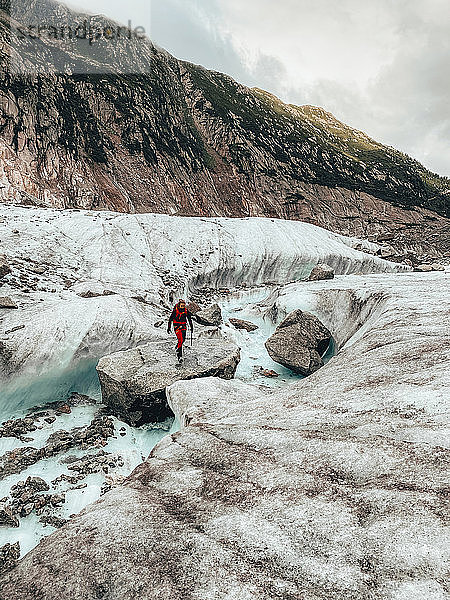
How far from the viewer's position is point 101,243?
28.7 m

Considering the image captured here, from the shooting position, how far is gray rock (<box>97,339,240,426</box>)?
13.1 metres

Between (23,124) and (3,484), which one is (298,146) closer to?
(23,124)

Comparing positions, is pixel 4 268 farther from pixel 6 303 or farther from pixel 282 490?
pixel 282 490

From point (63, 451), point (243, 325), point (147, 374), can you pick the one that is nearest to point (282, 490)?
point (63, 451)

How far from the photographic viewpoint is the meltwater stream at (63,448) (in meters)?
8.93

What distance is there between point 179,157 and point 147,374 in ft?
241

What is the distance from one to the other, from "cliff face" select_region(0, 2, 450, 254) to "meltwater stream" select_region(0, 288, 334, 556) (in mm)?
41223

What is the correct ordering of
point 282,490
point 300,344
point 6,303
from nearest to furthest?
point 282,490, point 6,303, point 300,344

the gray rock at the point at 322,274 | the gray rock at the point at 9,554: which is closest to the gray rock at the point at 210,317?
the gray rock at the point at 322,274

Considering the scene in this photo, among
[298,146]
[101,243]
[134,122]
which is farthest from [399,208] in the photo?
[101,243]

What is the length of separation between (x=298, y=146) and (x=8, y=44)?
6733 cm

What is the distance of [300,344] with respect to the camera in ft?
59.6

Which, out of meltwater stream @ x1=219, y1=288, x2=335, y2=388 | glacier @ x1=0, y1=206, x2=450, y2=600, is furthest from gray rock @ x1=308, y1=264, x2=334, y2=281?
glacier @ x1=0, y1=206, x2=450, y2=600

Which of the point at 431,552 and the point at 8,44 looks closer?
the point at 431,552
